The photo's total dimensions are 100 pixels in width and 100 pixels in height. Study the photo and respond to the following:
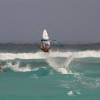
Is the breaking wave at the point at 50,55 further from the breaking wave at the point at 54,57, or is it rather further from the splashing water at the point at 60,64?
the splashing water at the point at 60,64

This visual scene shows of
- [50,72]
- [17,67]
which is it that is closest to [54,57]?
[17,67]

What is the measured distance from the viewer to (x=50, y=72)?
12.0 meters

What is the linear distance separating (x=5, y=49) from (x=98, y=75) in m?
5.73

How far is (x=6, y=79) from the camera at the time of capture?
11164 mm

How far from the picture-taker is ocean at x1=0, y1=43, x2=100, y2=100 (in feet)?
31.6

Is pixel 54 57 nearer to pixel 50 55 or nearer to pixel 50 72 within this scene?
pixel 50 55

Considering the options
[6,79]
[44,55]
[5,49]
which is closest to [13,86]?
[6,79]

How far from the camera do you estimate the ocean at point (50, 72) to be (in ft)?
31.6

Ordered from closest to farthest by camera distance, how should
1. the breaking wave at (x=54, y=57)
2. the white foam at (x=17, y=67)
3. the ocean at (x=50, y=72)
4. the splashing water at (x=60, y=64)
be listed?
the ocean at (x=50, y=72) < the splashing water at (x=60, y=64) < the white foam at (x=17, y=67) < the breaking wave at (x=54, y=57)

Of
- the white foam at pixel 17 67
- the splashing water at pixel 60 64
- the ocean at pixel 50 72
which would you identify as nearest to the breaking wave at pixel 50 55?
the ocean at pixel 50 72

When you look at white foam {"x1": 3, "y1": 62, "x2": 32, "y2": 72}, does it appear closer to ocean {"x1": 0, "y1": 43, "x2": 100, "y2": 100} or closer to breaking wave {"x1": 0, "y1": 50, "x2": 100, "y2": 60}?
ocean {"x1": 0, "y1": 43, "x2": 100, "y2": 100}

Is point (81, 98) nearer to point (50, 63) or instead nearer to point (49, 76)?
point (49, 76)

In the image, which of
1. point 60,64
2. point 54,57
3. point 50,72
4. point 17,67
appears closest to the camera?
point 50,72

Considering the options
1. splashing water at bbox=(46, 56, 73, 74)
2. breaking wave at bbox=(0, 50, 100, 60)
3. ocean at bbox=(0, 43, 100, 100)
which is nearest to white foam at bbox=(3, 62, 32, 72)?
ocean at bbox=(0, 43, 100, 100)
